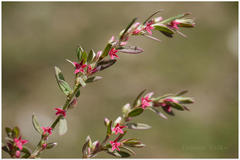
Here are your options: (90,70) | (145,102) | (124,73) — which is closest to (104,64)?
(90,70)

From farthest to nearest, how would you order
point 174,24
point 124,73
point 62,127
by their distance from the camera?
point 124,73
point 174,24
point 62,127

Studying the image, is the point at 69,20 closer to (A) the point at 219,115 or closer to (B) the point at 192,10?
(B) the point at 192,10

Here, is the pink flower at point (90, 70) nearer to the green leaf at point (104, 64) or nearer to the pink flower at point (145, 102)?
the green leaf at point (104, 64)

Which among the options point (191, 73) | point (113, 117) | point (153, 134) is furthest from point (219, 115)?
point (113, 117)

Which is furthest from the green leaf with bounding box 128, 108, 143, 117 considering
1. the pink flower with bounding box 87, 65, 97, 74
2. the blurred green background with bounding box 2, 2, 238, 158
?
the blurred green background with bounding box 2, 2, 238, 158

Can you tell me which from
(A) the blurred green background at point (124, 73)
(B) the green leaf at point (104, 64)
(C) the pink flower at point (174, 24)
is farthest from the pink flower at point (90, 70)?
(A) the blurred green background at point (124, 73)

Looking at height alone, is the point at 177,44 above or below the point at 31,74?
above

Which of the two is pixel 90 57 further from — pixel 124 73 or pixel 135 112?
pixel 124 73

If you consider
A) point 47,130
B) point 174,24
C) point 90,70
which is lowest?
point 47,130

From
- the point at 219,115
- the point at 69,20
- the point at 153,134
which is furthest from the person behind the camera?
the point at 69,20
